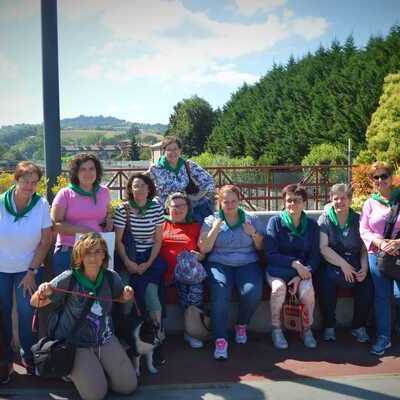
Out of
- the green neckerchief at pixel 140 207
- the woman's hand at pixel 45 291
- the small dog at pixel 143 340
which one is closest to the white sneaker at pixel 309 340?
the small dog at pixel 143 340

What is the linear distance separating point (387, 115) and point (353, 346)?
51.6 feet

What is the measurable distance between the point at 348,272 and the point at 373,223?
0.49 meters

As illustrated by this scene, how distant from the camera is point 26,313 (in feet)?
13.3

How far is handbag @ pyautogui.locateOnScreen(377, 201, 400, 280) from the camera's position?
4.43m

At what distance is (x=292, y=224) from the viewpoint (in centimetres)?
473

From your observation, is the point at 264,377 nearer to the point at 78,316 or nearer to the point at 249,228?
the point at 249,228

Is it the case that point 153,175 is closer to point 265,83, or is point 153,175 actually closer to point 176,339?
point 176,339

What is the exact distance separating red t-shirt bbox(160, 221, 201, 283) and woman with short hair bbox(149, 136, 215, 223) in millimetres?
393

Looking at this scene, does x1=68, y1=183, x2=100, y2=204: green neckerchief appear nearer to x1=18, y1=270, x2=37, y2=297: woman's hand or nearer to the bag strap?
x1=18, y1=270, x2=37, y2=297: woman's hand

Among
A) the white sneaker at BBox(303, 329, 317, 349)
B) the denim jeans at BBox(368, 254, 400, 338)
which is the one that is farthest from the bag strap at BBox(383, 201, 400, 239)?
the white sneaker at BBox(303, 329, 317, 349)

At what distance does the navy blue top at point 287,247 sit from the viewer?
473 centimetres

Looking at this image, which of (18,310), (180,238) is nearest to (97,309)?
(18,310)

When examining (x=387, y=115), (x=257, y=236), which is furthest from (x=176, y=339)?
(x=387, y=115)

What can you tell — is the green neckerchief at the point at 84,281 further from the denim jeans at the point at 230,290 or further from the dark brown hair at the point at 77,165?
the denim jeans at the point at 230,290
